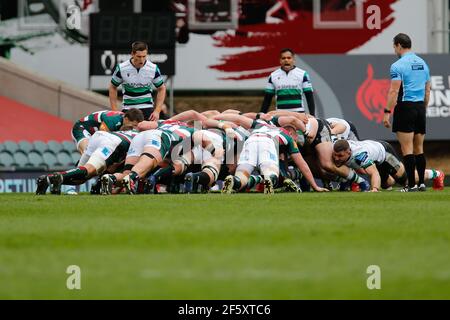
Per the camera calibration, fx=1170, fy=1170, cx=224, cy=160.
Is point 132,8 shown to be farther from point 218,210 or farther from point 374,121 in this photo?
point 218,210

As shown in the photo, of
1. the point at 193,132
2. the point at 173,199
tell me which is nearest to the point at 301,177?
the point at 193,132

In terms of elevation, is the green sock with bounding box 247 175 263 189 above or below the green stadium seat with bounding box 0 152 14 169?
below

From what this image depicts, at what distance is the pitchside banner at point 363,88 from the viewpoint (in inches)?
919

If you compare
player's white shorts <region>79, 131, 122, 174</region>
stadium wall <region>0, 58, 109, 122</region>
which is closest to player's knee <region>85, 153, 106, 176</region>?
player's white shorts <region>79, 131, 122, 174</region>

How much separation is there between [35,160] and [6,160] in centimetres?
55

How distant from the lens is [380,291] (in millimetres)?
5543

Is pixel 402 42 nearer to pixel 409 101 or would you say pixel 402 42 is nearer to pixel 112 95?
pixel 409 101

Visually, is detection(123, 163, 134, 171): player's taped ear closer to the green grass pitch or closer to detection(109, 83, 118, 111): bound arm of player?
detection(109, 83, 118, 111): bound arm of player

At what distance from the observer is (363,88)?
77.6ft

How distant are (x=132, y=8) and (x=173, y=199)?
46.6 feet

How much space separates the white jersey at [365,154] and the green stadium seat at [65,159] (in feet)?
22.0

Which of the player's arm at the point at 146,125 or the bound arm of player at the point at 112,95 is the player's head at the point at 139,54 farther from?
the player's arm at the point at 146,125

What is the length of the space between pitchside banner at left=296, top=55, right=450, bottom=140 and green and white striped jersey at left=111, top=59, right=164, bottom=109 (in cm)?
684

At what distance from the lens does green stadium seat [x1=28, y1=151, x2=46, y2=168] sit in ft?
69.8
